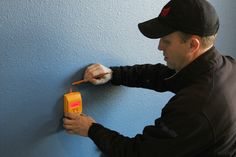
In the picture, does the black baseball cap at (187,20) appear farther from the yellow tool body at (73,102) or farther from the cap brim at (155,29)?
the yellow tool body at (73,102)

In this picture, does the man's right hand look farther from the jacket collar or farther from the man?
the jacket collar

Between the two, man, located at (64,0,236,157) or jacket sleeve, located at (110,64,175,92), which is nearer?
man, located at (64,0,236,157)

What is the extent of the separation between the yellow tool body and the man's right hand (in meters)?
0.06

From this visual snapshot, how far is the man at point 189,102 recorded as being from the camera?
3.01 ft

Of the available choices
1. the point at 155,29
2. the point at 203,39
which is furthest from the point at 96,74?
the point at 203,39

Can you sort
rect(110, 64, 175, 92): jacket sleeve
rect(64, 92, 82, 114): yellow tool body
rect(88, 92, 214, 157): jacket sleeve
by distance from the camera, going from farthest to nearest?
1. rect(110, 64, 175, 92): jacket sleeve
2. rect(64, 92, 82, 114): yellow tool body
3. rect(88, 92, 214, 157): jacket sleeve

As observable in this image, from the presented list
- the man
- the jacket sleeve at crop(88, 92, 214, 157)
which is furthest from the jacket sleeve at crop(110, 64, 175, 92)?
the jacket sleeve at crop(88, 92, 214, 157)

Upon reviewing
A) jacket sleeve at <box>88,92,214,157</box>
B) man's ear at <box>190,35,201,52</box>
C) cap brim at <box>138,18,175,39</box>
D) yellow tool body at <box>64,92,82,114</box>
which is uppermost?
cap brim at <box>138,18,175,39</box>

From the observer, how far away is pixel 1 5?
0.89 m

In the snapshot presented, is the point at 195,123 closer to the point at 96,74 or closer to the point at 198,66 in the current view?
the point at 198,66

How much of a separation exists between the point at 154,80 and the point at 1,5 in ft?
1.89

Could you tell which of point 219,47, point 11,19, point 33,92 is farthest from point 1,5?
point 219,47

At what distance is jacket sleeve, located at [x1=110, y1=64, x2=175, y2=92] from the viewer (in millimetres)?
1179

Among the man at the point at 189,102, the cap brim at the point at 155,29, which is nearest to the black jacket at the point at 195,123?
the man at the point at 189,102
